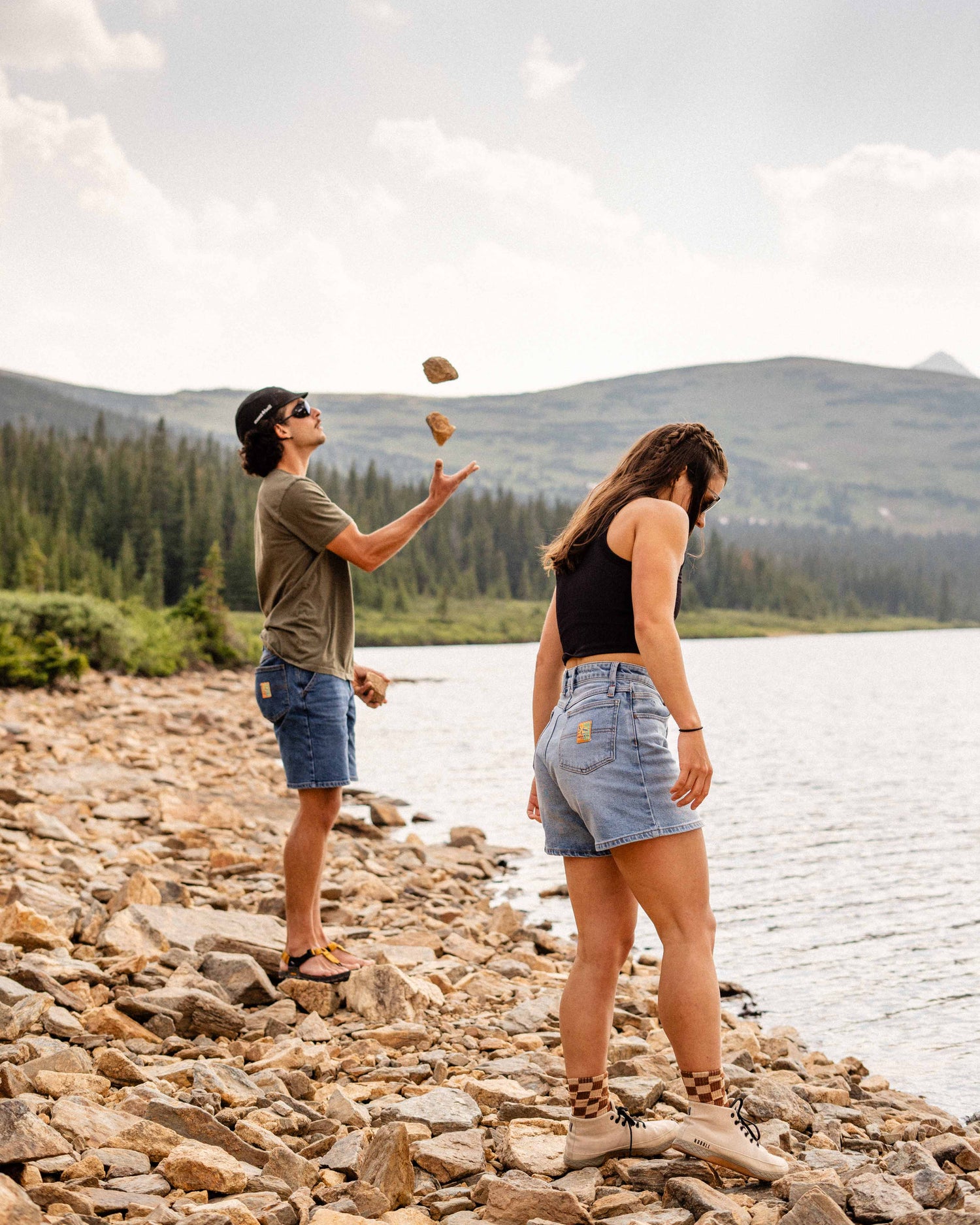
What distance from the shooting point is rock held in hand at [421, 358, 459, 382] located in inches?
249

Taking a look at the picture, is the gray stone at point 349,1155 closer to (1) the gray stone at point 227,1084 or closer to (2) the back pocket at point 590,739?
(1) the gray stone at point 227,1084

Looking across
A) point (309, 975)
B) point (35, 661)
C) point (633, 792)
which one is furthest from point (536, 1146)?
point (35, 661)

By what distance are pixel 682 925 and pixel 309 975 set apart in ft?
9.53

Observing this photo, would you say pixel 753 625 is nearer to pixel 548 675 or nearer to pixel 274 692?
pixel 274 692

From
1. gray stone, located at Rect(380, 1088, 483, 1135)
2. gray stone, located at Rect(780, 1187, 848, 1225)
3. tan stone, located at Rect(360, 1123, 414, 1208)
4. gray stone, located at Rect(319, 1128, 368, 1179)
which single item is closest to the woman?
gray stone, located at Rect(780, 1187, 848, 1225)

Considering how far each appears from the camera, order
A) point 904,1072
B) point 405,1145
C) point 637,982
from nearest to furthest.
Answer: point 405,1145
point 904,1072
point 637,982

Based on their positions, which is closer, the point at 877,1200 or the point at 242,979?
the point at 877,1200

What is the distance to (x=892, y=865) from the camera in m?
14.7

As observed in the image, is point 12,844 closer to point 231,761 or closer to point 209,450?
point 231,761

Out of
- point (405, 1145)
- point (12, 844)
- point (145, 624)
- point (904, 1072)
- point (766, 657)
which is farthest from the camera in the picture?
point (766, 657)

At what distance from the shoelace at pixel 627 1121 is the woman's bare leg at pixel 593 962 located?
0.23 meters

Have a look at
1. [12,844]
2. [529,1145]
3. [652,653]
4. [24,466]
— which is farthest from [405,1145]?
[24,466]

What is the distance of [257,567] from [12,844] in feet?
13.8

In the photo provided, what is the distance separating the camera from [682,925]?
3883mm
